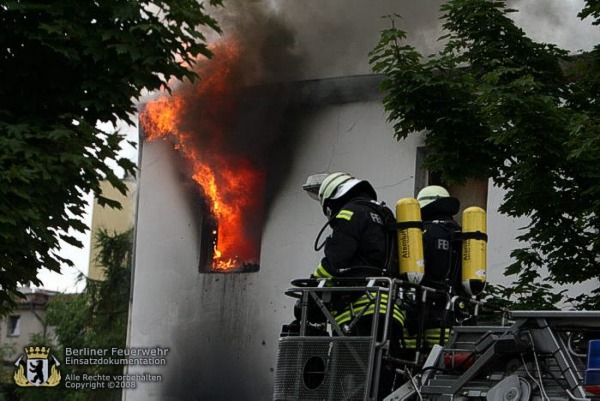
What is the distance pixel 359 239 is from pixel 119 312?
731 inches

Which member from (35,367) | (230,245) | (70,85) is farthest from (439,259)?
(35,367)

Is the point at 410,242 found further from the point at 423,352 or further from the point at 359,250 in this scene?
the point at 423,352

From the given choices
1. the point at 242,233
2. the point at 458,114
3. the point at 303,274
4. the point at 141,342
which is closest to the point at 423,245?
the point at 458,114

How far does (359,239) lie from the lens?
6.92 metres

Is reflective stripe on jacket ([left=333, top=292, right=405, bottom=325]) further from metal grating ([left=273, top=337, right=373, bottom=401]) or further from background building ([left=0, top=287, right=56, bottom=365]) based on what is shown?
background building ([left=0, top=287, right=56, bottom=365])

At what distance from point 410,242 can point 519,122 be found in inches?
79.7

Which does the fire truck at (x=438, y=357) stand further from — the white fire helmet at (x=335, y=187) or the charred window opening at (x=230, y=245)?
the charred window opening at (x=230, y=245)

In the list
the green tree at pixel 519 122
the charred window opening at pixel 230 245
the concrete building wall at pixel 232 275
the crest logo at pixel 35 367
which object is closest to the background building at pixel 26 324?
the crest logo at pixel 35 367

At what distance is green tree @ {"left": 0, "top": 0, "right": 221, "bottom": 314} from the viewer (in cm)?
870

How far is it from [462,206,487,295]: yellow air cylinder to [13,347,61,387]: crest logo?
434 inches

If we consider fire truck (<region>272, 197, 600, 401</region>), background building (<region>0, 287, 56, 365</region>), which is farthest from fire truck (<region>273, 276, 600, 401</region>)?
background building (<region>0, 287, 56, 365</region>)

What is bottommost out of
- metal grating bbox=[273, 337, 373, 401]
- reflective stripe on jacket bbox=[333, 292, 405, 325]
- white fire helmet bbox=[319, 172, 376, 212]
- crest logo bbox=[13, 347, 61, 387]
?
crest logo bbox=[13, 347, 61, 387]

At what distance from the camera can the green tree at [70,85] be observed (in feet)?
28.6

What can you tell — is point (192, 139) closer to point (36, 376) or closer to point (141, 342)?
point (141, 342)
